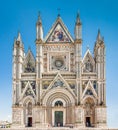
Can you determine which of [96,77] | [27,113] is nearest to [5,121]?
[27,113]

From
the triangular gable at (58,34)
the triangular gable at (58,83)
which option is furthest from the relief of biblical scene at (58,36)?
the triangular gable at (58,83)

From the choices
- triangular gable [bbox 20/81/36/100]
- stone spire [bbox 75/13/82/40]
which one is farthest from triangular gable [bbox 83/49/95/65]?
triangular gable [bbox 20/81/36/100]

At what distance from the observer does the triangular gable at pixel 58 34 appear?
4434cm

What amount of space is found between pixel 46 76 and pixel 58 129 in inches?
302

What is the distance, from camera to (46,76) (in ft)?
141

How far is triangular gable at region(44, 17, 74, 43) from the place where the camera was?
145 ft

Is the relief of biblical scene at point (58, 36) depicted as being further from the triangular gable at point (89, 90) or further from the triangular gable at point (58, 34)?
the triangular gable at point (89, 90)

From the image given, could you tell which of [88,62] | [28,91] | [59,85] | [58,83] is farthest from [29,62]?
[88,62]

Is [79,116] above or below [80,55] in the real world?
below

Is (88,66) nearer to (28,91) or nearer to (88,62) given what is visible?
(88,62)

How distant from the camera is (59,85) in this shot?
4275 cm

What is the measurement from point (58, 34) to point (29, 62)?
193 inches

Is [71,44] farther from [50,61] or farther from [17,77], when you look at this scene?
[17,77]

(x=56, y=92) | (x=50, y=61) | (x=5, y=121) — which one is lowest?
(x=5, y=121)
